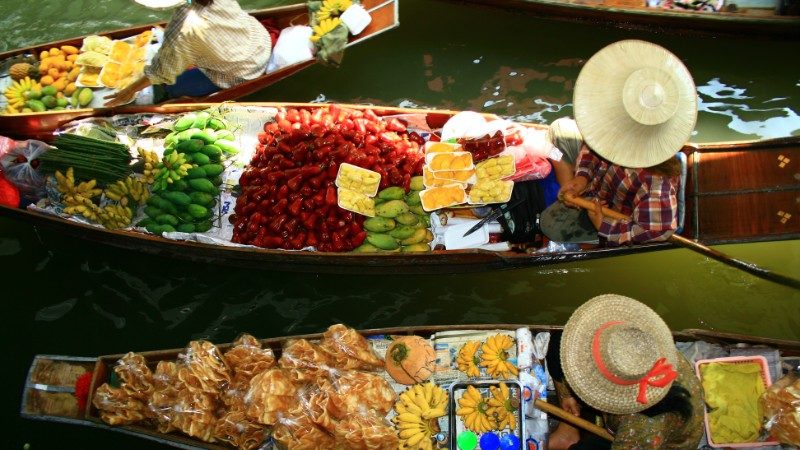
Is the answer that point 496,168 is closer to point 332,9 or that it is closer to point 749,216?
point 749,216

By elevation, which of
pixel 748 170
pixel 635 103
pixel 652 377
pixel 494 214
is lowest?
pixel 652 377

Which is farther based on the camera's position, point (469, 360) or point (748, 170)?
point (748, 170)

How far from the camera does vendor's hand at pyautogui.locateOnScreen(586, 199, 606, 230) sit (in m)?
4.89

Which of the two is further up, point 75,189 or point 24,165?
point 24,165

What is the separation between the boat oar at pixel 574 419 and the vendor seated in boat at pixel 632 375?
0.07 metres

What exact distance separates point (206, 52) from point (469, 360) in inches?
137

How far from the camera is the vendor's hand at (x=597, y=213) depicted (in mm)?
4895

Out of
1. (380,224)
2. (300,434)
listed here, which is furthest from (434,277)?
(300,434)

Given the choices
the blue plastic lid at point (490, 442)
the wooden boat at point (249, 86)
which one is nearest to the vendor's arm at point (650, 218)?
the blue plastic lid at point (490, 442)

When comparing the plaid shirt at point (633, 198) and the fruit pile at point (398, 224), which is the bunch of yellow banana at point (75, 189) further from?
the plaid shirt at point (633, 198)

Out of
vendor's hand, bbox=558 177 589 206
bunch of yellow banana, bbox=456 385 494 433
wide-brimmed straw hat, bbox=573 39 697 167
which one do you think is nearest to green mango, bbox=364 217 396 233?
vendor's hand, bbox=558 177 589 206

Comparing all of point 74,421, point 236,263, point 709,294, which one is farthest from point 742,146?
point 74,421

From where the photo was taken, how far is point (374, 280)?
610 centimetres

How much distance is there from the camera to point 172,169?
564 centimetres
